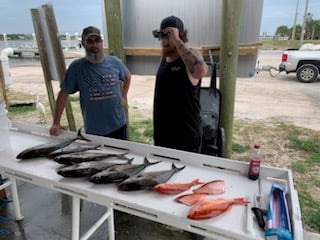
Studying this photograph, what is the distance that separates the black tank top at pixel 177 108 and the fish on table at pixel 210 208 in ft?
2.46

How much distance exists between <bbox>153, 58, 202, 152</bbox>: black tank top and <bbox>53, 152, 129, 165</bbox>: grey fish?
0.41 m

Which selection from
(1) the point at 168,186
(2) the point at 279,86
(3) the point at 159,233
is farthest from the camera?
(2) the point at 279,86

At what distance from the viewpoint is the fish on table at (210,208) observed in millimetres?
1051

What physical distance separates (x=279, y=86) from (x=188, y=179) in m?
7.68

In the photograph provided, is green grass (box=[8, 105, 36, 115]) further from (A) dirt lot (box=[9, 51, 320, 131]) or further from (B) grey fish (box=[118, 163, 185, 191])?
(B) grey fish (box=[118, 163, 185, 191])

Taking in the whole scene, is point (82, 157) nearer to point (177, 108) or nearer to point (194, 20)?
point (177, 108)

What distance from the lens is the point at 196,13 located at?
7.90 feet

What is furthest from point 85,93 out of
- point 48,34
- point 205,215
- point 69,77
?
point 205,215

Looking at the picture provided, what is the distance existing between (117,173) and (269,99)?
6.17m

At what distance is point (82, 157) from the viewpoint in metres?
1.55

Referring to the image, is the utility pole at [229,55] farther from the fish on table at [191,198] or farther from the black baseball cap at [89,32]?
the fish on table at [191,198]

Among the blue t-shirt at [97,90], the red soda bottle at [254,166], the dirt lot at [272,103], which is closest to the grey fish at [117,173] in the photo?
the red soda bottle at [254,166]

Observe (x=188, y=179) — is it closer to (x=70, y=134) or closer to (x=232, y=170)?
(x=232, y=170)

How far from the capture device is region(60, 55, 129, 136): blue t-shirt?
2.21 m
